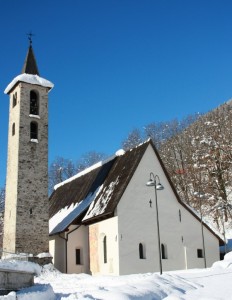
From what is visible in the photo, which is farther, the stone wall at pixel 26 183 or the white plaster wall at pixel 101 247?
the stone wall at pixel 26 183

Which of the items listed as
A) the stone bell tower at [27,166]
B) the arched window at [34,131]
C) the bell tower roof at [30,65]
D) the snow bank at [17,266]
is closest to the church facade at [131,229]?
the stone bell tower at [27,166]

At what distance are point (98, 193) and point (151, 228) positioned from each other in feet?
16.9

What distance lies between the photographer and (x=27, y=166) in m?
30.2

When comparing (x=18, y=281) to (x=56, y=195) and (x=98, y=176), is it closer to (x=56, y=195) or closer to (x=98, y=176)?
(x=98, y=176)

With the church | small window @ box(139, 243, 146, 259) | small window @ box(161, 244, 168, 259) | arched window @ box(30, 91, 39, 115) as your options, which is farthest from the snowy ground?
arched window @ box(30, 91, 39, 115)

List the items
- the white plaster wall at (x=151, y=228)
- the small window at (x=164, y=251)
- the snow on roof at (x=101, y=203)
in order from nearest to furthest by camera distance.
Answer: the white plaster wall at (x=151, y=228)
the small window at (x=164, y=251)
the snow on roof at (x=101, y=203)

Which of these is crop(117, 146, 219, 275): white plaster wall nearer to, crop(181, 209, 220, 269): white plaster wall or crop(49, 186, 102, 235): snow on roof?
crop(181, 209, 220, 269): white plaster wall

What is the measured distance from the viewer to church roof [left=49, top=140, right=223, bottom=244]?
27.8 meters

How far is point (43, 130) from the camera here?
Result: 1262 inches

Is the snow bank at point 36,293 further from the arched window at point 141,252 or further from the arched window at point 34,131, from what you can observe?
the arched window at point 34,131

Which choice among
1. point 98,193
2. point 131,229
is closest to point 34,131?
point 98,193

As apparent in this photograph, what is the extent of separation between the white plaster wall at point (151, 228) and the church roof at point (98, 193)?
42 cm

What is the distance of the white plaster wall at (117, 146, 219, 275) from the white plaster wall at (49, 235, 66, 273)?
6572 mm

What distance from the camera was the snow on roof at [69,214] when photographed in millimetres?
30780
